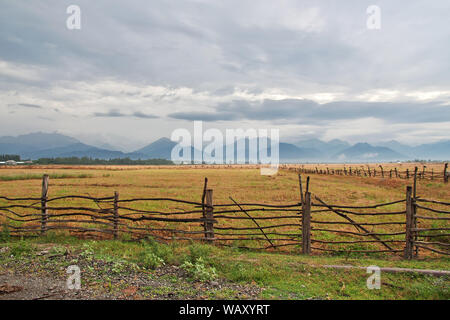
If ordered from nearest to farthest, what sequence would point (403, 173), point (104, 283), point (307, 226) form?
point (104, 283)
point (307, 226)
point (403, 173)

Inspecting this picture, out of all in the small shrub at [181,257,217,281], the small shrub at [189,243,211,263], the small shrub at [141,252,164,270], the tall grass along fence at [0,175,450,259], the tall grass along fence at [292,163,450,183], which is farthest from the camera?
the tall grass along fence at [292,163,450,183]

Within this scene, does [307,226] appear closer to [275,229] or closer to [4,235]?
[275,229]

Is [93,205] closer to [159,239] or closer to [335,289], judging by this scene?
[159,239]

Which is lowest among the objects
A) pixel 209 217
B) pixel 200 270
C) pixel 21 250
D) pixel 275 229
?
pixel 275 229

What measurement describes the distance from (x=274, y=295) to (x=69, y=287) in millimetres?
3535

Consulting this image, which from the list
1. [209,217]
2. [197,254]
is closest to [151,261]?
[197,254]

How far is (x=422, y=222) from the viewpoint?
1233 cm

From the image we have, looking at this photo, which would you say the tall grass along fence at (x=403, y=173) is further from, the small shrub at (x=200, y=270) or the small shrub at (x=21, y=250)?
the small shrub at (x=21, y=250)

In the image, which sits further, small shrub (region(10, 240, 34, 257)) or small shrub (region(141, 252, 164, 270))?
small shrub (region(10, 240, 34, 257))

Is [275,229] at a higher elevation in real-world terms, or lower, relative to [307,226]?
lower

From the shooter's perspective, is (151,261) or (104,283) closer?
(104,283)

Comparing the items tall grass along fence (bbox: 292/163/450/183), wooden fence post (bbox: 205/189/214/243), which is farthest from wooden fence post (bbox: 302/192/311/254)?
tall grass along fence (bbox: 292/163/450/183)

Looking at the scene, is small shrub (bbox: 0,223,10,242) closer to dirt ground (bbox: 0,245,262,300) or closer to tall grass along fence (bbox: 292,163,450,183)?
dirt ground (bbox: 0,245,262,300)
